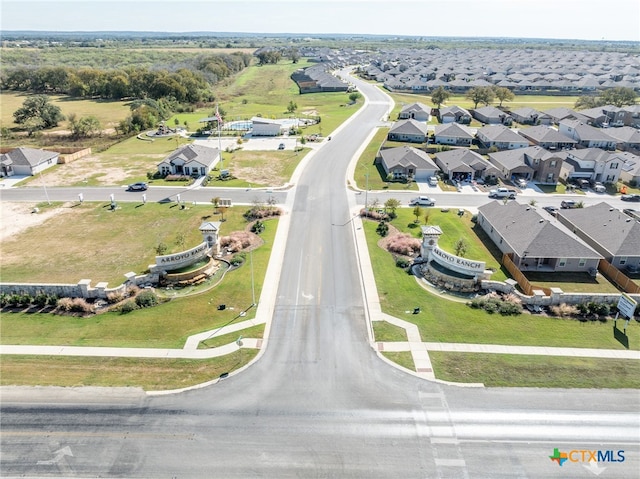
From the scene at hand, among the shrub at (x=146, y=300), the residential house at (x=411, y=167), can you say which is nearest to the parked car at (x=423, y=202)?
the residential house at (x=411, y=167)

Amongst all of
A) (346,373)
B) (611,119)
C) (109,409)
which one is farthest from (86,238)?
(611,119)

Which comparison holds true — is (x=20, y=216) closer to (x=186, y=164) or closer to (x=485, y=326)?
(x=186, y=164)

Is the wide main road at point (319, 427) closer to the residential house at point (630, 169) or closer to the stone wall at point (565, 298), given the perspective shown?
the stone wall at point (565, 298)

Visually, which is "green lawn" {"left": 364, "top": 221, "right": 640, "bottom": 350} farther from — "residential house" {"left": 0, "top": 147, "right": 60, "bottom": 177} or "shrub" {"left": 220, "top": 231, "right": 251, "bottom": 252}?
"residential house" {"left": 0, "top": 147, "right": 60, "bottom": 177}

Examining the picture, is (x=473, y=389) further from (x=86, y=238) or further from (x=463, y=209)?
(x=86, y=238)

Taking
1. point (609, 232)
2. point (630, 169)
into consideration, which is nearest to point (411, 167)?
point (609, 232)

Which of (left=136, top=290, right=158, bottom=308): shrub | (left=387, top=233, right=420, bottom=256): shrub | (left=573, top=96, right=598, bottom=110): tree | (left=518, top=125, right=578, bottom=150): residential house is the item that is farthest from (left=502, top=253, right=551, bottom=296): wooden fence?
(left=573, top=96, right=598, bottom=110): tree
